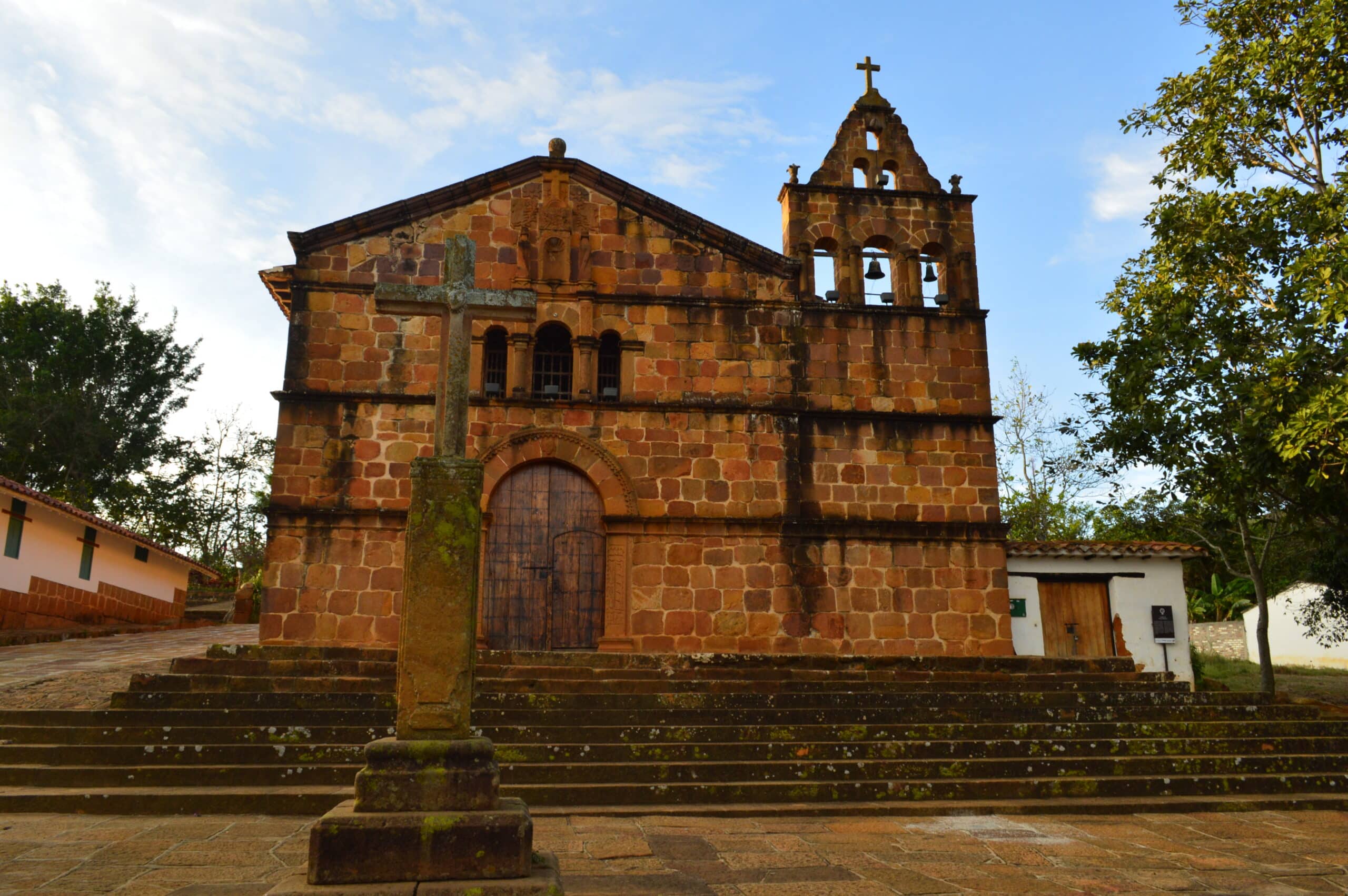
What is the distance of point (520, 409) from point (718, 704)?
5403mm

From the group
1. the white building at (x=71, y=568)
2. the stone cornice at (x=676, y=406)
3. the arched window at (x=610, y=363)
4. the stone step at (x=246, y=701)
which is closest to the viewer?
the stone step at (x=246, y=701)

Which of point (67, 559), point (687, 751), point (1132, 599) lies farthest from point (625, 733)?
point (67, 559)

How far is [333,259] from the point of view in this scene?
542 inches

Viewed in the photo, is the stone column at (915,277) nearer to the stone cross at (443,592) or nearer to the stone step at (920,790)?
the stone step at (920,790)

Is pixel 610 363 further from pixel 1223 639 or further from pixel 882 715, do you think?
pixel 1223 639

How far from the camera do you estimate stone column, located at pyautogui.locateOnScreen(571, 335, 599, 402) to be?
13656mm

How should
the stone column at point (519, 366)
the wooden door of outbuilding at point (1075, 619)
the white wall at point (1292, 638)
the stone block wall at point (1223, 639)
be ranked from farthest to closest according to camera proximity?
the stone block wall at point (1223, 639) → the white wall at point (1292, 638) → the wooden door of outbuilding at point (1075, 619) → the stone column at point (519, 366)

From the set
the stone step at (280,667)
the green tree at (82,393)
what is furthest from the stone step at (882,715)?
the green tree at (82,393)

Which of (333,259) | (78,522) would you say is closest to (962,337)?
(333,259)

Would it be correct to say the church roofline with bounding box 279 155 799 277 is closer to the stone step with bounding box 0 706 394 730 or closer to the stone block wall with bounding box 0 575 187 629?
the stone step with bounding box 0 706 394 730

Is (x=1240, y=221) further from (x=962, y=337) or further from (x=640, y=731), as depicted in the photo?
(x=640, y=731)

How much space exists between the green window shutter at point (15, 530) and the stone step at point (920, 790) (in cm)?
1518

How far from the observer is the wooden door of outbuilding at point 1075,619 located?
15688 mm

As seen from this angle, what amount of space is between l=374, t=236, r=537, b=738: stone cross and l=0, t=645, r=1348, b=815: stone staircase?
3110mm
